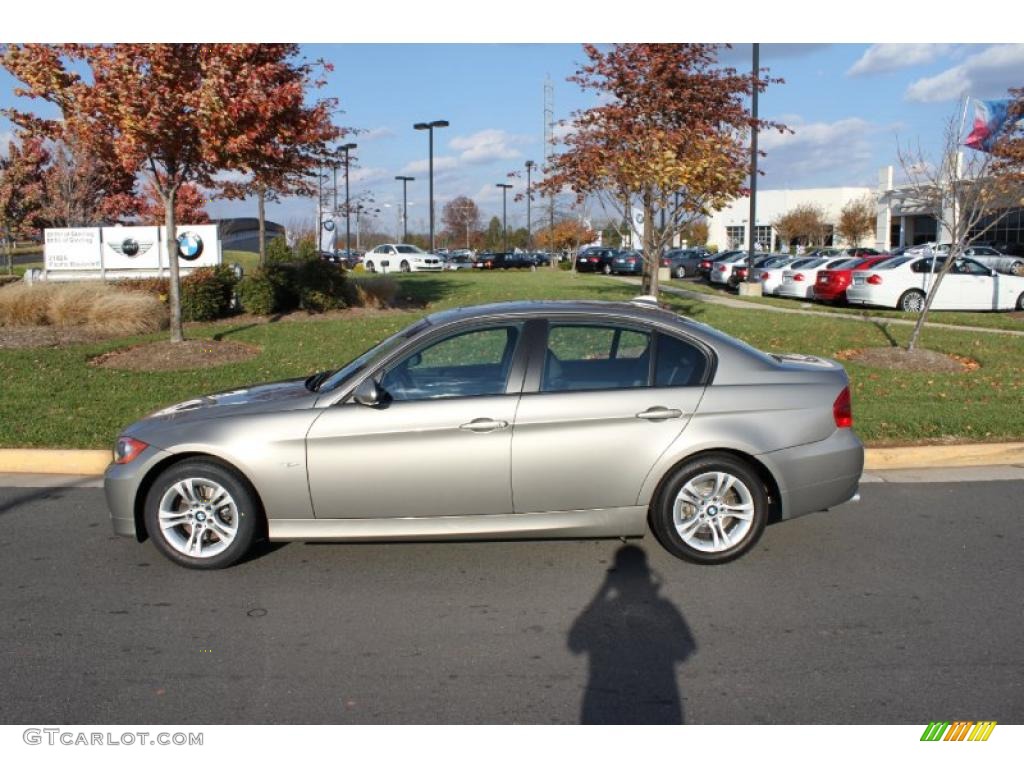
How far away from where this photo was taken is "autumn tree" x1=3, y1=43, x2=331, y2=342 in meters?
11.3

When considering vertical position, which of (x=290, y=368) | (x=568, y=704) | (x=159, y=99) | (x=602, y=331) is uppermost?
(x=159, y=99)

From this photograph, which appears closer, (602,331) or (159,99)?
(602,331)

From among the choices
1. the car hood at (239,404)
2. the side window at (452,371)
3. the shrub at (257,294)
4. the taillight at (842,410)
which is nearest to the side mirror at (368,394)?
the side window at (452,371)

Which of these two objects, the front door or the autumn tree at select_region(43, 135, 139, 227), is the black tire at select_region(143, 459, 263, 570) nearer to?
the front door

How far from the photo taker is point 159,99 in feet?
37.2

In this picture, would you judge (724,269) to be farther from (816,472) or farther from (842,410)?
(816,472)

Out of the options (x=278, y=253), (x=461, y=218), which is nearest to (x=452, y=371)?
(x=278, y=253)

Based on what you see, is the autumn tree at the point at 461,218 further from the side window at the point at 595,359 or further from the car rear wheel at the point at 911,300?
the side window at the point at 595,359

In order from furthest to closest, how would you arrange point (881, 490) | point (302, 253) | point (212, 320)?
1. point (302, 253)
2. point (212, 320)
3. point (881, 490)

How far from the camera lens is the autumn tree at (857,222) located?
208ft

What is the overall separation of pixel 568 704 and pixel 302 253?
53.7 feet

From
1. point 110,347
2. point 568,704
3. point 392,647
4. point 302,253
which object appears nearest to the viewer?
point 568,704

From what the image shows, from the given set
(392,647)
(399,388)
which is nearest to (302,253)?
(399,388)

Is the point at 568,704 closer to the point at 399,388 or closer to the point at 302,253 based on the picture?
the point at 399,388
